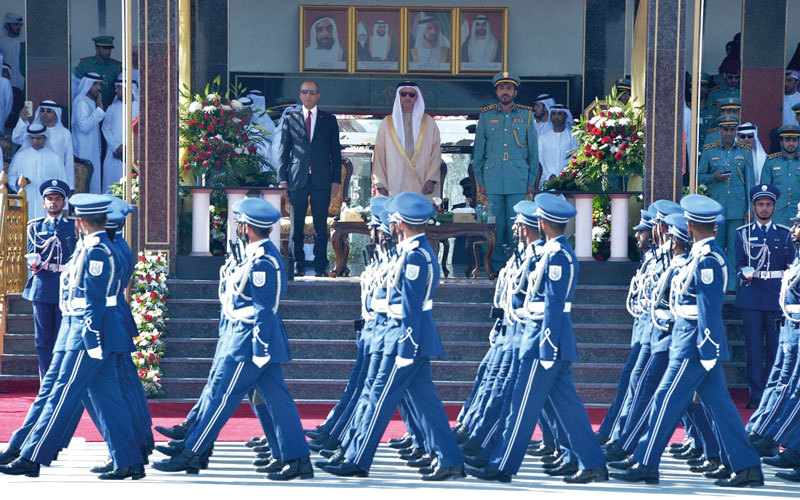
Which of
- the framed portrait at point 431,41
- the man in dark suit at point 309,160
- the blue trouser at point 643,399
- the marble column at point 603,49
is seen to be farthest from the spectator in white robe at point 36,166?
the blue trouser at point 643,399

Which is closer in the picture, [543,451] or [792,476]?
[792,476]

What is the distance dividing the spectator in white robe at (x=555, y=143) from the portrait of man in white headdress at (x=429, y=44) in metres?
1.94

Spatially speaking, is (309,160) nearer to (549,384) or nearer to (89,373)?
(89,373)

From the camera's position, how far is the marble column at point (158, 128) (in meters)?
13.7

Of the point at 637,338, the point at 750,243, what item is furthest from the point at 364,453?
the point at 750,243

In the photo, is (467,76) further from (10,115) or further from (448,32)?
(10,115)

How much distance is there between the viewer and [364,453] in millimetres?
8586

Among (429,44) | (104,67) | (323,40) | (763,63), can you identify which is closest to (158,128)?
(104,67)

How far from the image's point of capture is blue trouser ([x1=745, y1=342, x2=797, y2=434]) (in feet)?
32.1

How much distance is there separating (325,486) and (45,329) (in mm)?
4642

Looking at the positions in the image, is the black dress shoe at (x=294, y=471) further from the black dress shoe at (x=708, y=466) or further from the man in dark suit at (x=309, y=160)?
the man in dark suit at (x=309, y=160)

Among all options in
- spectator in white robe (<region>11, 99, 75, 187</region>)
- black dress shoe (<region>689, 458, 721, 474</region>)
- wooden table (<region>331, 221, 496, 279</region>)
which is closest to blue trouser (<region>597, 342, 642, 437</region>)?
black dress shoe (<region>689, 458, 721, 474</region>)

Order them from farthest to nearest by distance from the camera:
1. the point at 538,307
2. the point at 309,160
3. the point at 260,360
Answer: the point at 309,160 → the point at 538,307 → the point at 260,360

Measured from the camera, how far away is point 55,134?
1708 centimetres
